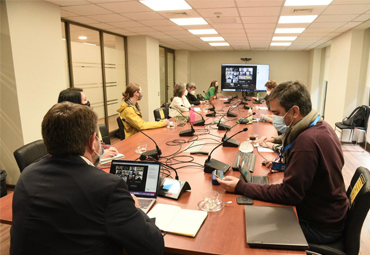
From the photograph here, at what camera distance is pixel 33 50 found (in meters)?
3.45

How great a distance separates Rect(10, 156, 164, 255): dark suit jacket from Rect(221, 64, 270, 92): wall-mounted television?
10.2 m

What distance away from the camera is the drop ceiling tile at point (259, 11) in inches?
156

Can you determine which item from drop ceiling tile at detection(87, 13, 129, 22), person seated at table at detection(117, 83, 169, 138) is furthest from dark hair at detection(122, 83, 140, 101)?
drop ceiling tile at detection(87, 13, 129, 22)

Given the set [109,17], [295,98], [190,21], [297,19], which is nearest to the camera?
[295,98]

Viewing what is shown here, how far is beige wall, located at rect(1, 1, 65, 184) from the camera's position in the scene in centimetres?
319

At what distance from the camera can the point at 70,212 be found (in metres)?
0.93

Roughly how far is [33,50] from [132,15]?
172 centimetres

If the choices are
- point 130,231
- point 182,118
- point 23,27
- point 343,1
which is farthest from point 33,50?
point 343,1

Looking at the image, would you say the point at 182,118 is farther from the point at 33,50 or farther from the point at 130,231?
the point at 130,231

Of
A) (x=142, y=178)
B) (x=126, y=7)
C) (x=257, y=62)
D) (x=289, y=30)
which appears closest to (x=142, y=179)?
(x=142, y=178)

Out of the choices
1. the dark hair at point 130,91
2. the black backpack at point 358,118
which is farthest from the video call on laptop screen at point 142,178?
the black backpack at point 358,118

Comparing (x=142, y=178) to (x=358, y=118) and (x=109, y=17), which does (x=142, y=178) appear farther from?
(x=358, y=118)

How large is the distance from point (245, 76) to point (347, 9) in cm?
669

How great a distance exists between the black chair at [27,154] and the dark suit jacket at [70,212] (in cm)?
118
